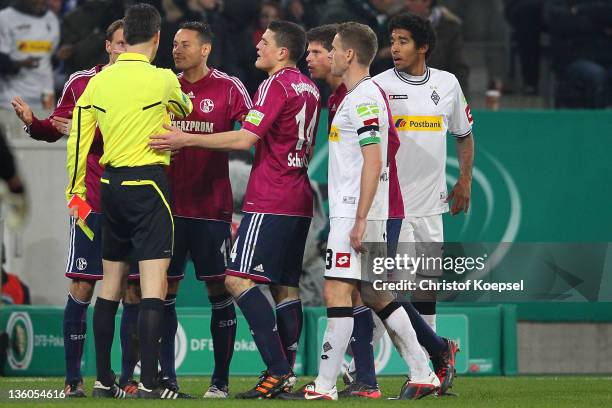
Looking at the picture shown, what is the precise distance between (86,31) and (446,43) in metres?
3.85

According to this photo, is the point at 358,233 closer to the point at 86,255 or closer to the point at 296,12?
the point at 86,255

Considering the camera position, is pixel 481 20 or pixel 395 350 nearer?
pixel 395 350

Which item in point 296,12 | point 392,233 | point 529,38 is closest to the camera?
point 392,233

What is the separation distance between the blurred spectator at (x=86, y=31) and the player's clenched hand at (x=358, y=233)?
638 cm

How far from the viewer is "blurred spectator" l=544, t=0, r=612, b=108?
14273 millimetres

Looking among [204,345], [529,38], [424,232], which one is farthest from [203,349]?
[529,38]

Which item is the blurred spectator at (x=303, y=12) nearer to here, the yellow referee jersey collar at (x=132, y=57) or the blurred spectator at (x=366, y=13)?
the blurred spectator at (x=366, y=13)

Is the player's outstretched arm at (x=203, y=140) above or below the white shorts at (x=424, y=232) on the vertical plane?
above

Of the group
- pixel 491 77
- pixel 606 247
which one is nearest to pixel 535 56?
pixel 491 77

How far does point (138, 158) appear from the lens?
7.78 metres

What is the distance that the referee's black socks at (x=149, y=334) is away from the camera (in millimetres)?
7711

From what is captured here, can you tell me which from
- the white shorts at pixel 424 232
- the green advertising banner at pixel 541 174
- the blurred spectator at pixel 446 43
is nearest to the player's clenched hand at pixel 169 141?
the white shorts at pixel 424 232

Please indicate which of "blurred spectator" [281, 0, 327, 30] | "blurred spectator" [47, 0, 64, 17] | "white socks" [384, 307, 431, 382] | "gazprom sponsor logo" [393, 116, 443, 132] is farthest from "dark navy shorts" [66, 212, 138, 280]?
"blurred spectator" [47, 0, 64, 17]

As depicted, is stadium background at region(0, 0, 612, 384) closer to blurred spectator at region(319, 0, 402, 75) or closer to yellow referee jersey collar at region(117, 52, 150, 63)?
blurred spectator at region(319, 0, 402, 75)
